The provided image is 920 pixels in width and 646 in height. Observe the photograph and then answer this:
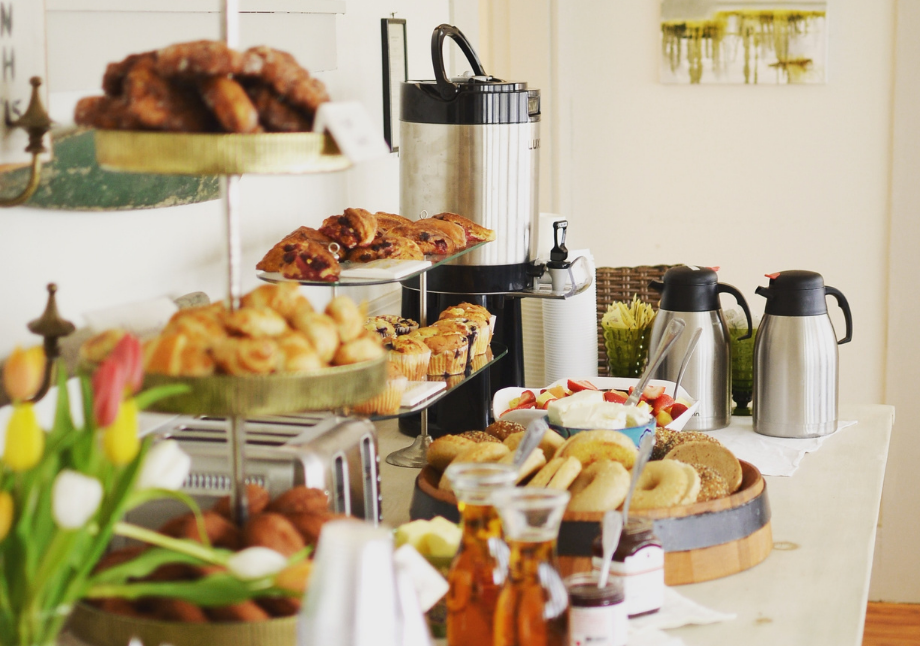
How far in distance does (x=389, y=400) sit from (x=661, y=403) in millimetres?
527

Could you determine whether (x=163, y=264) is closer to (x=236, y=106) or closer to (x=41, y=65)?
(x=41, y=65)

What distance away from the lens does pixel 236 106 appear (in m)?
0.72

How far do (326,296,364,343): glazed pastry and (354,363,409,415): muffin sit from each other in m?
0.43

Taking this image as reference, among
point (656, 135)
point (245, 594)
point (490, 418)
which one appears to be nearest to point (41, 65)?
point (245, 594)

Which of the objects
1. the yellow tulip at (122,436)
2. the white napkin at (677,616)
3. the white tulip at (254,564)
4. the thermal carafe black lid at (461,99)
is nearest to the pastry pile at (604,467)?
the white napkin at (677,616)

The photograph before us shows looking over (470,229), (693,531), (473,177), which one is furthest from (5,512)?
(473,177)

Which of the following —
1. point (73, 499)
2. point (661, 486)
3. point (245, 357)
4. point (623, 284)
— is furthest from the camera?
point (623, 284)

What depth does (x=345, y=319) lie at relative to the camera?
0.83m

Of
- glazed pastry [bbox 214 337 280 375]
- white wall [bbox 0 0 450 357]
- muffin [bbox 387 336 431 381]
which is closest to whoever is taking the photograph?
glazed pastry [bbox 214 337 280 375]

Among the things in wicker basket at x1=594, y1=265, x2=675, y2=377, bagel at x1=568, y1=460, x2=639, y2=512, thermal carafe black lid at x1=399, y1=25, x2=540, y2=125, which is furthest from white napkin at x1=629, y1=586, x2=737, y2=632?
wicker basket at x1=594, y1=265, x2=675, y2=377

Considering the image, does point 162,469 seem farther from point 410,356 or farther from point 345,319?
point 410,356

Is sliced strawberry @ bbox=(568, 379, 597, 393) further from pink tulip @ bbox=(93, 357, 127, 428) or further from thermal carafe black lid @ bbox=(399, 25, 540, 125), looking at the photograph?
pink tulip @ bbox=(93, 357, 127, 428)

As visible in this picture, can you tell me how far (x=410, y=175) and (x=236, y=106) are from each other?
116 cm

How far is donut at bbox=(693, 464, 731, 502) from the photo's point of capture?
120 centimetres
